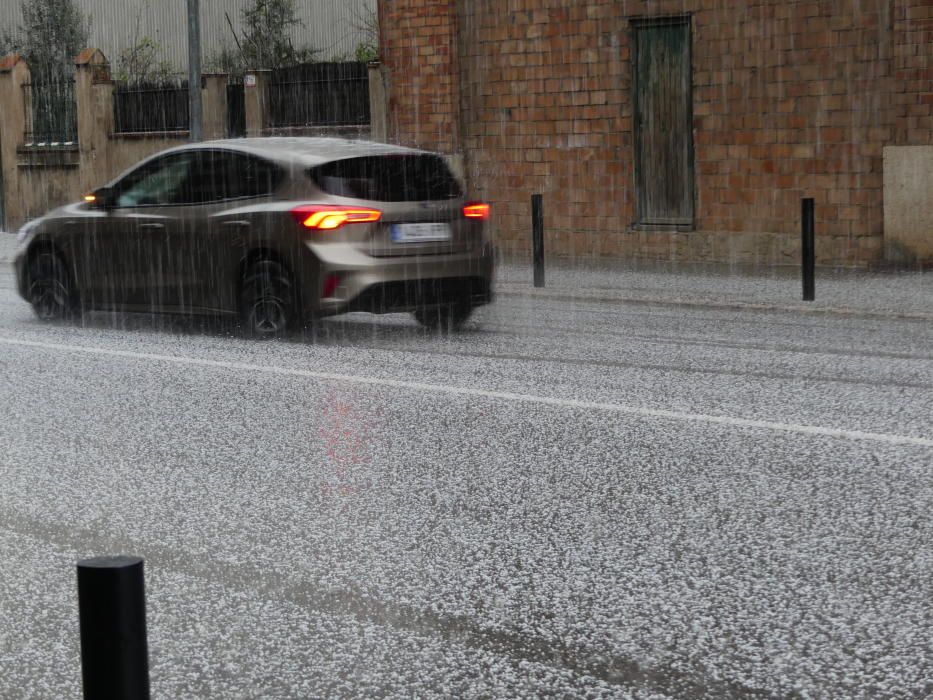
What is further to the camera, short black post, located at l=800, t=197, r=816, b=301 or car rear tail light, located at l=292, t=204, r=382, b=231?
short black post, located at l=800, t=197, r=816, b=301

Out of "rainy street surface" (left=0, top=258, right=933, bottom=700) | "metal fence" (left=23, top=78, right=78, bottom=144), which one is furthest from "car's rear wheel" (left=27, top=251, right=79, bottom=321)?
"metal fence" (left=23, top=78, right=78, bottom=144)

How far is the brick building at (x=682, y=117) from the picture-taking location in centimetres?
1811

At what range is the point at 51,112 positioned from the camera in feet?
96.0

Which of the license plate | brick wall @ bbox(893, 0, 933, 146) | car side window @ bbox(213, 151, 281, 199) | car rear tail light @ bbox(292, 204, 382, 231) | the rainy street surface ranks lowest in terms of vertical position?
the rainy street surface

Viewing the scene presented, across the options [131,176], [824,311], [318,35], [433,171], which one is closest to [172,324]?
[131,176]

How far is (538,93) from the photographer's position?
21500 millimetres

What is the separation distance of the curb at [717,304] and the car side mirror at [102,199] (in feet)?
14.9

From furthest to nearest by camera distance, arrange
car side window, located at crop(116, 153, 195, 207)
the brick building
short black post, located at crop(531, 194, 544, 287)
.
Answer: the brick building
short black post, located at crop(531, 194, 544, 287)
car side window, located at crop(116, 153, 195, 207)

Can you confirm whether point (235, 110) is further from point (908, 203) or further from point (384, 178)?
point (384, 178)

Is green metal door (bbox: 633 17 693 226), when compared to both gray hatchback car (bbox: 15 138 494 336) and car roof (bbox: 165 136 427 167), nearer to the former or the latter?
gray hatchback car (bbox: 15 138 494 336)

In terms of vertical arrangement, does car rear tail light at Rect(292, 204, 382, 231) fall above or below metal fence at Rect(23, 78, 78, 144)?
below

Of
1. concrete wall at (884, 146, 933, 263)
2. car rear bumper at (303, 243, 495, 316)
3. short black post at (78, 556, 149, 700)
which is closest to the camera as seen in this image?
short black post at (78, 556, 149, 700)

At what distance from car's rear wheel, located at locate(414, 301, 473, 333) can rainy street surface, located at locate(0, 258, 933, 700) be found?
1.61 meters

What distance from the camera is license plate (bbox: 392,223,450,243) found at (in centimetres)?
1199
